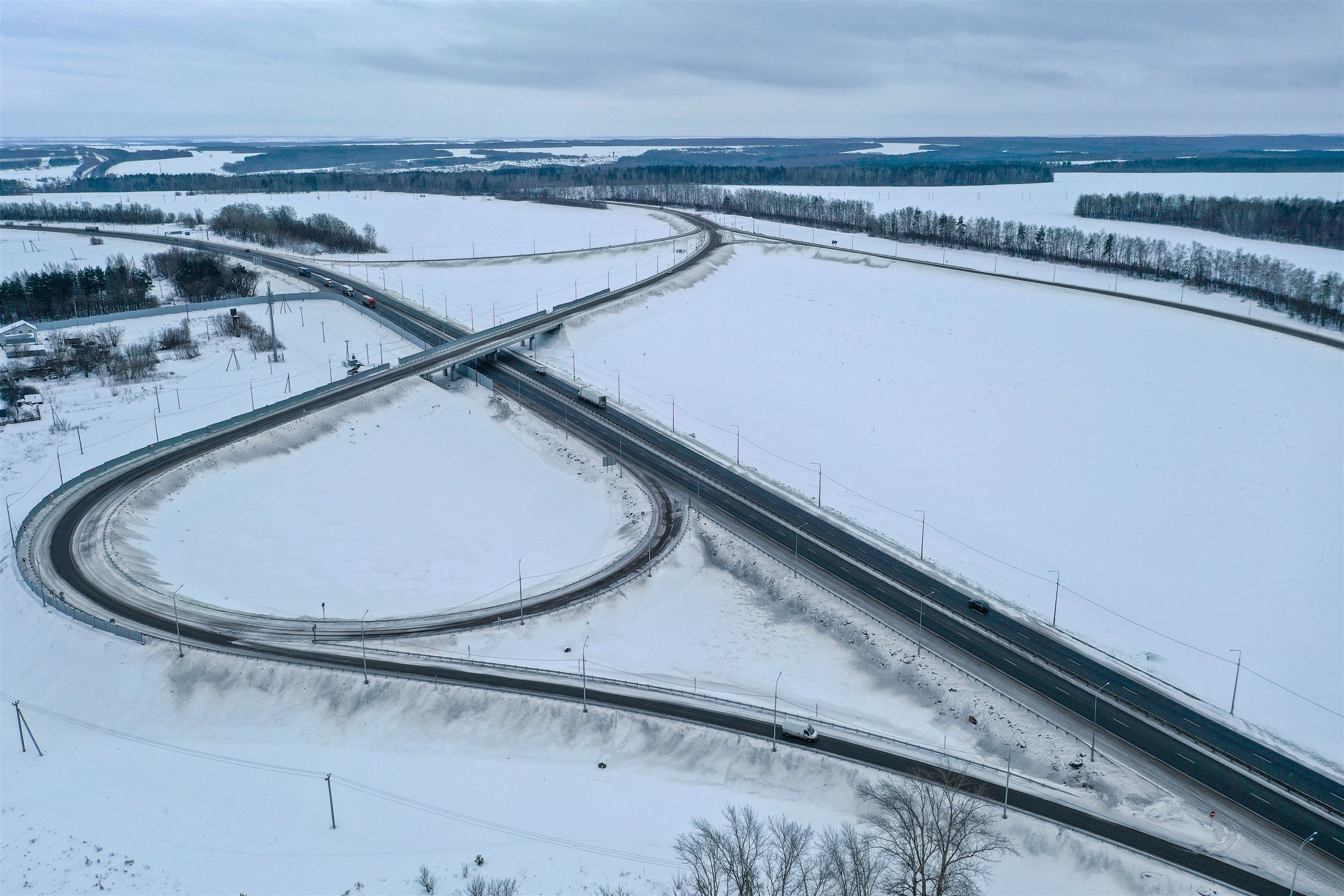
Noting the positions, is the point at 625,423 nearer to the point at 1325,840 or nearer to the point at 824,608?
the point at 824,608

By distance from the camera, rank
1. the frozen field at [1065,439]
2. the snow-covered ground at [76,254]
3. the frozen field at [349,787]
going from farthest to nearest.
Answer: the snow-covered ground at [76,254]
the frozen field at [1065,439]
the frozen field at [349,787]

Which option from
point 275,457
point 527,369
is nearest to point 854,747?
point 275,457

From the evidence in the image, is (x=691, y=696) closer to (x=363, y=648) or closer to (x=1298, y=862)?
(x=363, y=648)

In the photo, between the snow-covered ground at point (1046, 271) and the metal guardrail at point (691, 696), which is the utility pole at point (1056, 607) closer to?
the metal guardrail at point (691, 696)

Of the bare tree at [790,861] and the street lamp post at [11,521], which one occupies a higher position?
the street lamp post at [11,521]

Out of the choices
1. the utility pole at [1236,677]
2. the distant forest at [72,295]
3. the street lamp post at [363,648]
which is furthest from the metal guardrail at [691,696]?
the distant forest at [72,295]

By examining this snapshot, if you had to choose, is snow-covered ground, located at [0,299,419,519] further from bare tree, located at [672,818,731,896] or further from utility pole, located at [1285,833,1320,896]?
utility pole, located at [1285,833,1320,896]

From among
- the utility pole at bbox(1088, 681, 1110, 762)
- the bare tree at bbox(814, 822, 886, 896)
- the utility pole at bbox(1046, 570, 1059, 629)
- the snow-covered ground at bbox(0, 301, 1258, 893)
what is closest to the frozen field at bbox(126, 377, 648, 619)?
the snow-covered ground at bbox(0, 301, 1258, 893)
